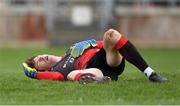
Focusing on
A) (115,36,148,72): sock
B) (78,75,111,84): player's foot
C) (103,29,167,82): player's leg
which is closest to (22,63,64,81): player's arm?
(78,75,111,84): player's foot

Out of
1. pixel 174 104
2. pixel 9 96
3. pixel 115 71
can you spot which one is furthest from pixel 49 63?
pixel 174 104

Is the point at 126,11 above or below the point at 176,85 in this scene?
below

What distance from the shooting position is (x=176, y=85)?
1105 cm

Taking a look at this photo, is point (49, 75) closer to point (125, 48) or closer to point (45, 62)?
point (45, 62)

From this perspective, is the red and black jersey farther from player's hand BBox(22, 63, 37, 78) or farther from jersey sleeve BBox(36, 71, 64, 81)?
player's hand BBox(22, 63, 37, 78)

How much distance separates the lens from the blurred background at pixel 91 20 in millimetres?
32031

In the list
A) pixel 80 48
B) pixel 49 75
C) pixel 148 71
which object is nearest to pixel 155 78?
pixel 148 71

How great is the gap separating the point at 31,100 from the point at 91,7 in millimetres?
22663

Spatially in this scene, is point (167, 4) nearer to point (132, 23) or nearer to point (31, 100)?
point (132, 23)

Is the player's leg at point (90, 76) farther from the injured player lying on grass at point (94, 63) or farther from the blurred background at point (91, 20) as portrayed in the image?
the blurred background at point (91, 20)

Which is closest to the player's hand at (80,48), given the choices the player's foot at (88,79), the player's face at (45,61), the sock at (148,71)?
the player's face at (45,61)

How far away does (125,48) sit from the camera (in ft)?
35.8

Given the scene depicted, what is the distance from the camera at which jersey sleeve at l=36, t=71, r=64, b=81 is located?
37.5 feet

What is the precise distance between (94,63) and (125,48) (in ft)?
1.77
